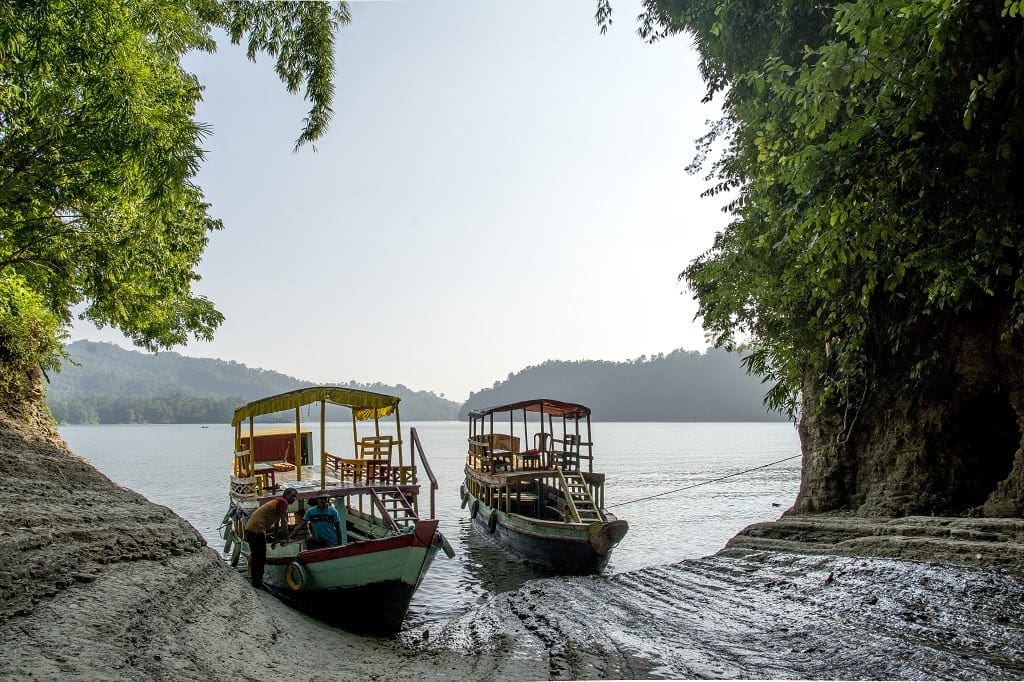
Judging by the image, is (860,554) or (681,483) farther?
(681,483)

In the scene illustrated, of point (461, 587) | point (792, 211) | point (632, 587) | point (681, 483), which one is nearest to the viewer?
point (792, 211)

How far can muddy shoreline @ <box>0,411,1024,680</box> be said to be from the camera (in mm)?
6184

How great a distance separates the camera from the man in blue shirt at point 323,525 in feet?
37.7

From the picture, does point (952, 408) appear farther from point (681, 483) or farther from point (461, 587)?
point (681, 483)

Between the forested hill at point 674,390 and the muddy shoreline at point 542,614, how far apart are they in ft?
487

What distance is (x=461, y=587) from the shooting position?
Answer: 16.1 metres

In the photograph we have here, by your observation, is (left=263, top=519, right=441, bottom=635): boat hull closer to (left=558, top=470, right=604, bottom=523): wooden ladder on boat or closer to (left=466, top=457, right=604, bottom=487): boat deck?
(left=558, top=470, right=604, bottom=523): wooden ladder on boat

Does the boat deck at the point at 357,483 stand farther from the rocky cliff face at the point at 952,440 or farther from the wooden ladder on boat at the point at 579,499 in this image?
the rocky cliff face at the point at 952,440

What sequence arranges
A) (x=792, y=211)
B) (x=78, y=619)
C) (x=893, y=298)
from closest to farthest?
(x=78, y=619)
(x=792, y=211)
(x=893, y=298)

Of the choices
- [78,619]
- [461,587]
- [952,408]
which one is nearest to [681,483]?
[461,587]

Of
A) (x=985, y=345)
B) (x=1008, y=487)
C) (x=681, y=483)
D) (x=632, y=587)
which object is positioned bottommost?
(x=681, y=483)

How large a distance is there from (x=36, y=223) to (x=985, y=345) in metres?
16.5

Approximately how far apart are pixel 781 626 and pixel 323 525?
8.41 meters

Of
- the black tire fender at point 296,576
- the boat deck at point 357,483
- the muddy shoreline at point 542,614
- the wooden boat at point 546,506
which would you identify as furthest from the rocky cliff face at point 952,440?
the black tire fender at point 296,576
